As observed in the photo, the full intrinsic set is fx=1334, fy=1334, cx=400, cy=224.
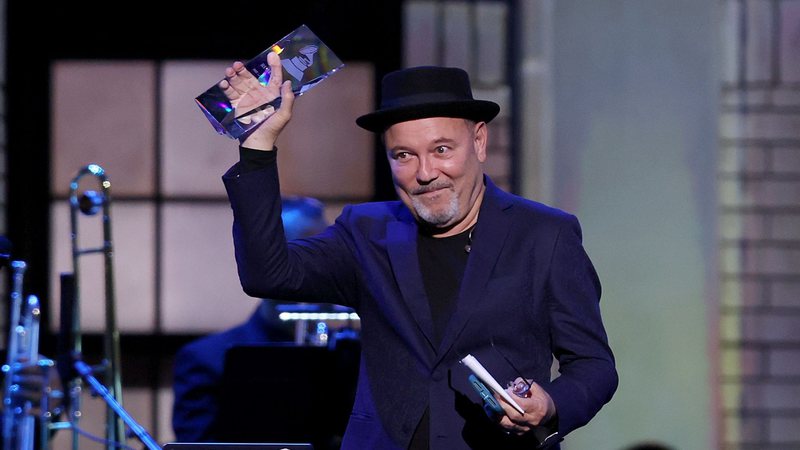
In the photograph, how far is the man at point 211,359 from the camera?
536 centimetres

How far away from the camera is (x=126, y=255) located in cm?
618

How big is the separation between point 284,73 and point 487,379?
2.86ft

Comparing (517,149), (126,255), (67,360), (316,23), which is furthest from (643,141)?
(67,360)

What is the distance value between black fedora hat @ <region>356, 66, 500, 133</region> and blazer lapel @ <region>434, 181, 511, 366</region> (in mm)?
233

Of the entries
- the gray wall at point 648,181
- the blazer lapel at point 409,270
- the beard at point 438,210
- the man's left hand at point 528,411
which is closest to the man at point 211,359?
the gray wall at point 648,181

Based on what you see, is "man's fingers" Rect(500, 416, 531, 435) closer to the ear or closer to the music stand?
the ear

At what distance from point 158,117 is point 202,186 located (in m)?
0.38

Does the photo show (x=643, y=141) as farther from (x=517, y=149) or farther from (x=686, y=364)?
(x=686, y=364)

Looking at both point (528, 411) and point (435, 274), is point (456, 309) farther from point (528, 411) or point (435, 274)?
point (528, 411)

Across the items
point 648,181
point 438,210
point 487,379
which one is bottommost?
point 487,379

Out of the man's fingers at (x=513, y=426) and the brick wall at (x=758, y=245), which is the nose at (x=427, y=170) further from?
the brick wall at (x=758, y=245)

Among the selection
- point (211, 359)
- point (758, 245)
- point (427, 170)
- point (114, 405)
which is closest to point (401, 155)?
point (427, 170)

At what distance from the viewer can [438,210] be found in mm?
3232

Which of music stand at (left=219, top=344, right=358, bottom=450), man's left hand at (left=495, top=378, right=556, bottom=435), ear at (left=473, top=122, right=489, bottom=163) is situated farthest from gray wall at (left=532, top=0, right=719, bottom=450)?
man's left hand at (left=495, top=378, right=556, bottom=435)
